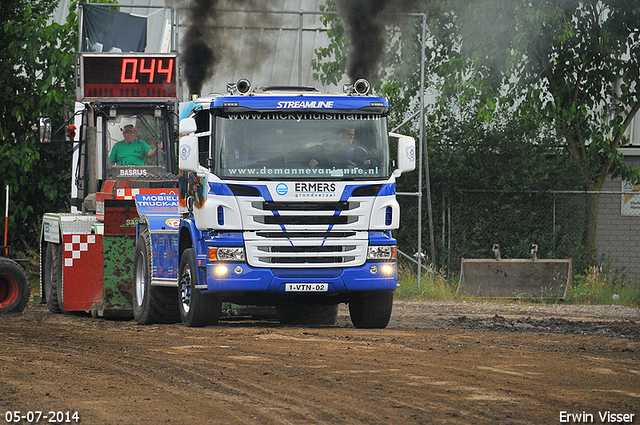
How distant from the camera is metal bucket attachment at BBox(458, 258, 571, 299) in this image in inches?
756

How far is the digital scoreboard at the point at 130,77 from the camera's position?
54.4 feet

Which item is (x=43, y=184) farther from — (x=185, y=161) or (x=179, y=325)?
(x=185, y=161)

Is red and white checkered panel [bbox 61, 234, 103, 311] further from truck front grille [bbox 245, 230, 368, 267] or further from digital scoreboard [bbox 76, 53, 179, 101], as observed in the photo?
truck front grille [bbox 245, 230, 368, 267]

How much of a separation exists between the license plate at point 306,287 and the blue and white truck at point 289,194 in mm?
13

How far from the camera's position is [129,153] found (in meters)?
16.5

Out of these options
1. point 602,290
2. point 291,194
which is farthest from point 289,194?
point 602,290

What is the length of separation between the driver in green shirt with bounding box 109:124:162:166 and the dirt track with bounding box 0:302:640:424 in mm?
3683

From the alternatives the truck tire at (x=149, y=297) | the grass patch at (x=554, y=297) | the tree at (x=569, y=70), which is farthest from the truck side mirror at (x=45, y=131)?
the tree at (x=569, y=70)

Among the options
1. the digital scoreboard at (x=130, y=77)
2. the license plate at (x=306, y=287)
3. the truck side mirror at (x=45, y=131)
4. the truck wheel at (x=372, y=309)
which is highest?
the digital scoreboard at (x=130, y=77)

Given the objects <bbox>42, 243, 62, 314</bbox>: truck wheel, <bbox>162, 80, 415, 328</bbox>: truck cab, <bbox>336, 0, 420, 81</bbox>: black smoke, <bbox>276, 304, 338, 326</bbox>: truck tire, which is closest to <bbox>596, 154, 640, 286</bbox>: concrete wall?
<bbox>336, 0, 420, 81</bbox>: black smoke

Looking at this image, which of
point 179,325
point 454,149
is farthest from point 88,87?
point 454,149

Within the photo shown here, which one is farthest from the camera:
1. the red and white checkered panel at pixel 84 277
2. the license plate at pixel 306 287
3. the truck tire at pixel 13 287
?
the truck tire at pixel 13 287

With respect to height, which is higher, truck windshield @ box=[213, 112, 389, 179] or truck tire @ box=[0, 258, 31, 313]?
truck windshield @ box=[213, 112, 389, 179]

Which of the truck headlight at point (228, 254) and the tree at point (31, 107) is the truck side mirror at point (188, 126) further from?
the tree at point (31, 107)
